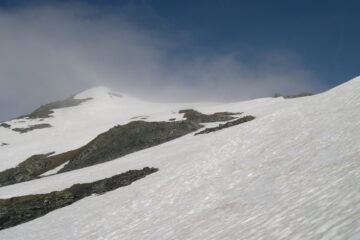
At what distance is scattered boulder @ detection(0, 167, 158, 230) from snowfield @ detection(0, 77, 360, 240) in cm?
194

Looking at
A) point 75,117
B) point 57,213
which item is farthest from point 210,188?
point 75,117

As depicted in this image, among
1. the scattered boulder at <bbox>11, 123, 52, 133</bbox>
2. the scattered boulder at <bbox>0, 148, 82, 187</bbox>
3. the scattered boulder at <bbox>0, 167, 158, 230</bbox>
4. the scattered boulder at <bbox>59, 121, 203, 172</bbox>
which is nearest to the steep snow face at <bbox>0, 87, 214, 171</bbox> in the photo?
the scattered boulder at <bbox>11, 123, 52, 133</bbox>

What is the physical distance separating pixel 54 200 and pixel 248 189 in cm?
2024

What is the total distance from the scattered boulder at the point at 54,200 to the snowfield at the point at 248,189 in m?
1.94

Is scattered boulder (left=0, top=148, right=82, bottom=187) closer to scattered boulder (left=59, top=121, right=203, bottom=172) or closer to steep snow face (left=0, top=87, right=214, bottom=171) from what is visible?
steep snow face (left=0, top=87, right=214, bottom=171)

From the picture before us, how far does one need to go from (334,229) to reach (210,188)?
12427mm

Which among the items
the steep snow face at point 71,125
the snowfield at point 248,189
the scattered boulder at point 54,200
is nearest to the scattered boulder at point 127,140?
the steep snow face at point 71,125

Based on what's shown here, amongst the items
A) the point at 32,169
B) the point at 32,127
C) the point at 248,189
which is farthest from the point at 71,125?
the point at 248,189

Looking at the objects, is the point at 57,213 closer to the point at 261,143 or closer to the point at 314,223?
the point at 261,143

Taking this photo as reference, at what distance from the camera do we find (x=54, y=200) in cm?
3020

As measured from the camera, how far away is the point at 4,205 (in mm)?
33188

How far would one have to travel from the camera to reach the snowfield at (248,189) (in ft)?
36.0

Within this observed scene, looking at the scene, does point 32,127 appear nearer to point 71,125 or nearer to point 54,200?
point 71,125

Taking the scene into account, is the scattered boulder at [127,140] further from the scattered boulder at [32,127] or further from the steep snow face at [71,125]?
the scattered boulder at [32,127]
